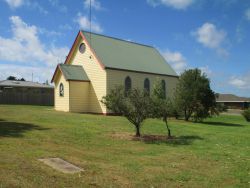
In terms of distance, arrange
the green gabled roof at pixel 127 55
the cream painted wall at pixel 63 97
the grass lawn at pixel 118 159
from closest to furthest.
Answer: the grass lawn at pixel 118 159, the cream painted wall at pixel 63 97, the green gabled roof at pixel 127 55

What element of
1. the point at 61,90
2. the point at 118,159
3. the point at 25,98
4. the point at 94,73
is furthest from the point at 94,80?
the point at 118,159

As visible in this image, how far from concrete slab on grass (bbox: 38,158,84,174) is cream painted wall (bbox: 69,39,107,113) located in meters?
21.0

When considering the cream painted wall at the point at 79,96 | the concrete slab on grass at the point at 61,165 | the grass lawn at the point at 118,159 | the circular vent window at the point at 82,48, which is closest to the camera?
the grass lawn at the point at 118,159

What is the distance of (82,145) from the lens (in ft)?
44.2

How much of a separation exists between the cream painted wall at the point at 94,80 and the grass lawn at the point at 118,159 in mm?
14050

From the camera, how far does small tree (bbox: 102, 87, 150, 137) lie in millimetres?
16203

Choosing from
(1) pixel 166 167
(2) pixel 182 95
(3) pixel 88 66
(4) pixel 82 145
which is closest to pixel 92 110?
(3) pixel 88 66

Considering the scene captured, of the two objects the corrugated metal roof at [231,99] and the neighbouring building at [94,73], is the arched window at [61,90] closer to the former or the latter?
the neighbouring building at [94,73]

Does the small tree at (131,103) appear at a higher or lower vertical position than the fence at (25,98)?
lower

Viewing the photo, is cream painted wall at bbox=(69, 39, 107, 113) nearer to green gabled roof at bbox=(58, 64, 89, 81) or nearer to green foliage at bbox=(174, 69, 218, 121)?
green gabled roof at bbox=(58, 64, 89, 81)

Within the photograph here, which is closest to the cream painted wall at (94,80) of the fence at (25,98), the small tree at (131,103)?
the small tree at (131,103)

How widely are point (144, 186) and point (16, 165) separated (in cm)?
337

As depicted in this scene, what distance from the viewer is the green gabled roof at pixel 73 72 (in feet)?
105

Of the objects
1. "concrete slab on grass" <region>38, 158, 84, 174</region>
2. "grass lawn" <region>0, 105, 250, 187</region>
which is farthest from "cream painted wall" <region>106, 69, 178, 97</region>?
"concrete slab on grass" <region>38, 158, 84, 174</region>
